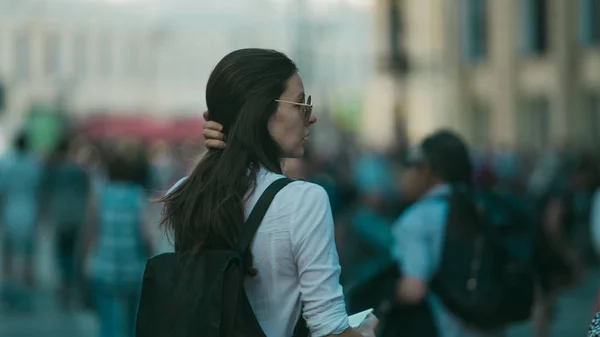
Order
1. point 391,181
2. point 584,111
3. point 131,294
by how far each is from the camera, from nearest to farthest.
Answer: point 131,294, point 391,181, point 584,111

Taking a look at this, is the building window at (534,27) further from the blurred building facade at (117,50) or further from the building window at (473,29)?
the blurred building facade at (117,50)

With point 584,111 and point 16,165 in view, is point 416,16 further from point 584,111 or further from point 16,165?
point 16,165

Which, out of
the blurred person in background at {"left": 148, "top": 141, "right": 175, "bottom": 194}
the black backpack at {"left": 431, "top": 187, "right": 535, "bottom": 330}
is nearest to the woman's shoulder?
the black backpack at {"left": 431, "top": 187, "right": 535, "bottom": 330}

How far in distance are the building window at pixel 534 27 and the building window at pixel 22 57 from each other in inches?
2639

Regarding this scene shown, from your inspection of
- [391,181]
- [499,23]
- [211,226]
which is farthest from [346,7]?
[211,226]

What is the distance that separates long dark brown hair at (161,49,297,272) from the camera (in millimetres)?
3463

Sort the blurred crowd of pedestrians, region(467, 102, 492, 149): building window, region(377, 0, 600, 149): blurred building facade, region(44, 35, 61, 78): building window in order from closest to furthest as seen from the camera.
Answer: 1. the blurred crowd of pedestrians
2. region(377, 0, 600, 149): blurred building facade
3. region(467, 102, 492, 149): building window
4. region(44, 35, 61, 78): building window

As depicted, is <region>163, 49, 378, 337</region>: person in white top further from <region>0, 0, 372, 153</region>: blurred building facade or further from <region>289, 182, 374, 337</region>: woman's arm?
<region>0, 0, 372, 153</region>: blurred building facade

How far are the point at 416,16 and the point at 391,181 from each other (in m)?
31.4

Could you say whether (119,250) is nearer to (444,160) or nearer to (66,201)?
(444,160)

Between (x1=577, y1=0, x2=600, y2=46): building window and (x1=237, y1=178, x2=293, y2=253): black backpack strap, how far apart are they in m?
37.1

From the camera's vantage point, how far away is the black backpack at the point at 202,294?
337cm

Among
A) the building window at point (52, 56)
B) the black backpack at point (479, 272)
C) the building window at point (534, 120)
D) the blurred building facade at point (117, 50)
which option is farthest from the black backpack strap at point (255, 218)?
the building window at point (52, 56)

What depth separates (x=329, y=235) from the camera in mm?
3432
